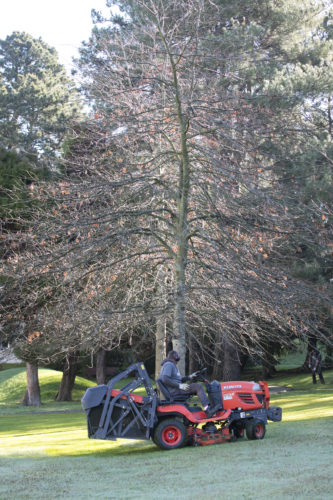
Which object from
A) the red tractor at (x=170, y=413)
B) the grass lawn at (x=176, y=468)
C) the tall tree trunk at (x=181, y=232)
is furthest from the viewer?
the tall tree trunk at (x=181, y=232)

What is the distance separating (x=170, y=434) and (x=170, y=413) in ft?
1.33

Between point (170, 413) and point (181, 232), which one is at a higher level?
point (181, 232)

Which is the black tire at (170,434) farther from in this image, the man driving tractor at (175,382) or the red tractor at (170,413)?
the man driving tractor at (175,382)

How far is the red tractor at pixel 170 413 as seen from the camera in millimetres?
9930

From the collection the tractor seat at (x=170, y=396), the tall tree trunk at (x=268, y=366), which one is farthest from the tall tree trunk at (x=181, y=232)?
the tall tree trunk at (x=268, y=366)

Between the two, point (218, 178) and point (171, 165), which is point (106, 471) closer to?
point (218, 178)

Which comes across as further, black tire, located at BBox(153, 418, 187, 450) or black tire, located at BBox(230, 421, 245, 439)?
black tire, located at BBox(230, 421, 245, 439)

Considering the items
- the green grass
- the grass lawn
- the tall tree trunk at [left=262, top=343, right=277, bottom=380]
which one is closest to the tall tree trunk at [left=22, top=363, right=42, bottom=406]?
the green grass

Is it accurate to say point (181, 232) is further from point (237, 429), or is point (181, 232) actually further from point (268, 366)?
point (268, 366)

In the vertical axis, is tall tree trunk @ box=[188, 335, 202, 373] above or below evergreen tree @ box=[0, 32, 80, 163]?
below

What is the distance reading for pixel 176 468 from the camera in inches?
331

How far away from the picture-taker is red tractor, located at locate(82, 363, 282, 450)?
32.6ft

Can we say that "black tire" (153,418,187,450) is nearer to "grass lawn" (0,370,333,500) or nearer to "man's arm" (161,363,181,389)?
"grass lawn" (0,370,333,500)

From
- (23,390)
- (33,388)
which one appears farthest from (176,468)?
(23,390)
